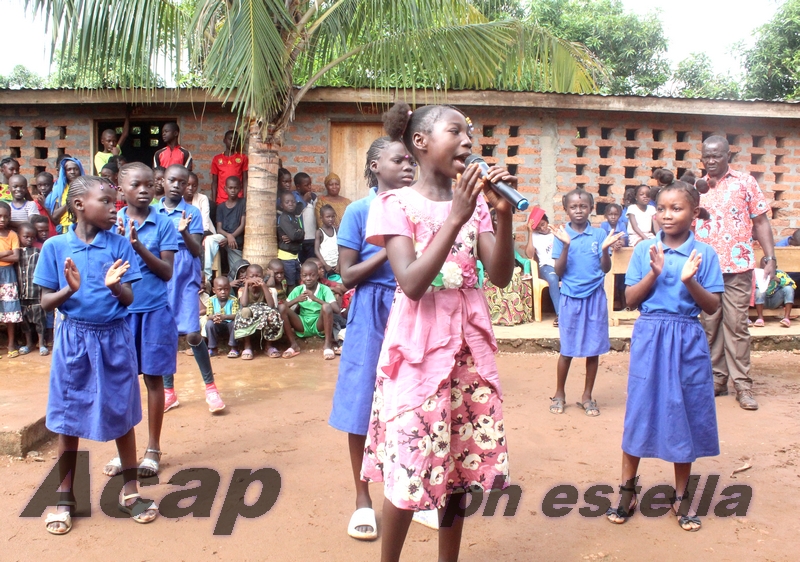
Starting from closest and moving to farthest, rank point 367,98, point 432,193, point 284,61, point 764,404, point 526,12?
1. point 432,193
2. point 764,404
3. point 284,61
4. point 367,98
5. point 526,12

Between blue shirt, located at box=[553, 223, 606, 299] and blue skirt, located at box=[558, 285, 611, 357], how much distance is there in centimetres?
5


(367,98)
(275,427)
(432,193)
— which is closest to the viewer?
(432,193)

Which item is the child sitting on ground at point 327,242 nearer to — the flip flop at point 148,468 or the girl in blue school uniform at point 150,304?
the girl in blue school uniform at point 150,304

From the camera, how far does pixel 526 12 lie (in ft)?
56.6

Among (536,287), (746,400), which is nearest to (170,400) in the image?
(746,400)

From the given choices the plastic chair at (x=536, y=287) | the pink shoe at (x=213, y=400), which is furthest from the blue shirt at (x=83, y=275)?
the plastic chair at (x=536, y=287)

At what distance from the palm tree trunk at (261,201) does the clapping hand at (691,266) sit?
5317mm

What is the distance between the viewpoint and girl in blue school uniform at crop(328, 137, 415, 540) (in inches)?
116

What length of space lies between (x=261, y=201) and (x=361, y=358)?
16.0 ft

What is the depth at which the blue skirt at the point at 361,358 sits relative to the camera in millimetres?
2951

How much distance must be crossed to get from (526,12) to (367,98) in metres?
10.6

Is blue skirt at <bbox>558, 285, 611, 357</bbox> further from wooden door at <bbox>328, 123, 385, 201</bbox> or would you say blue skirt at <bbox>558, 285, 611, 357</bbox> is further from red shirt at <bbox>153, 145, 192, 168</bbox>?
red shirt at <bbox>153, 145, 192, 168</bbox>

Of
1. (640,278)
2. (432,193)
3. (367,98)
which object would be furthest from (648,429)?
(367,98)

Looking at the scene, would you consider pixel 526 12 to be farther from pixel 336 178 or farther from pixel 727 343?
pixel 727 343
